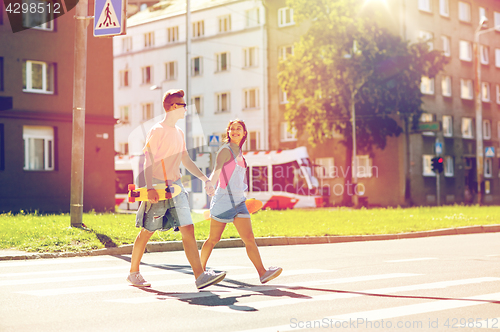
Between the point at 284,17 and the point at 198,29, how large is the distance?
7.82 meters

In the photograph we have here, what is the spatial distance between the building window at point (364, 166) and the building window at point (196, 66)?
14.2 meters

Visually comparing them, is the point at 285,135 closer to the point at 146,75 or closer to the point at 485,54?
the point at 146,75

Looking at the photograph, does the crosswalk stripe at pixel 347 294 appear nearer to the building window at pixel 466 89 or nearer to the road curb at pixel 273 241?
the road curb at pixel 273 241

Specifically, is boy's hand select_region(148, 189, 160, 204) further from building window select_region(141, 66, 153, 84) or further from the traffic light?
building window select_region(141, 66, 153, 84)

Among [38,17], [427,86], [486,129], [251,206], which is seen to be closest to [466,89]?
[486,129]

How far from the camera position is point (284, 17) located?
46.4m

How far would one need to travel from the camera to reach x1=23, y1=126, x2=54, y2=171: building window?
27.2m

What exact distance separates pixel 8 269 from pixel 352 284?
193 inches

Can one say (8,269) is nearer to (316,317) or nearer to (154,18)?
(316,317)

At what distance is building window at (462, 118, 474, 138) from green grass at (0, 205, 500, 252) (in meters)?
24.9

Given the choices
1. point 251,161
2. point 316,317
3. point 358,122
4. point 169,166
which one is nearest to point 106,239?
point 169,166

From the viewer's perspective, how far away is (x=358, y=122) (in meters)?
37.5

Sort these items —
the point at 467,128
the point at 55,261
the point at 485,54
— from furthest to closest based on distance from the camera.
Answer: the point at 485,54
the point at 467,128
the point at 55,261

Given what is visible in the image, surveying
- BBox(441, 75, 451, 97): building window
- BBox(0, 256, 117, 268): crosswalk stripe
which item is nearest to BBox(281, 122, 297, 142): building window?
BBox(441, 75, 451, 97): building window
